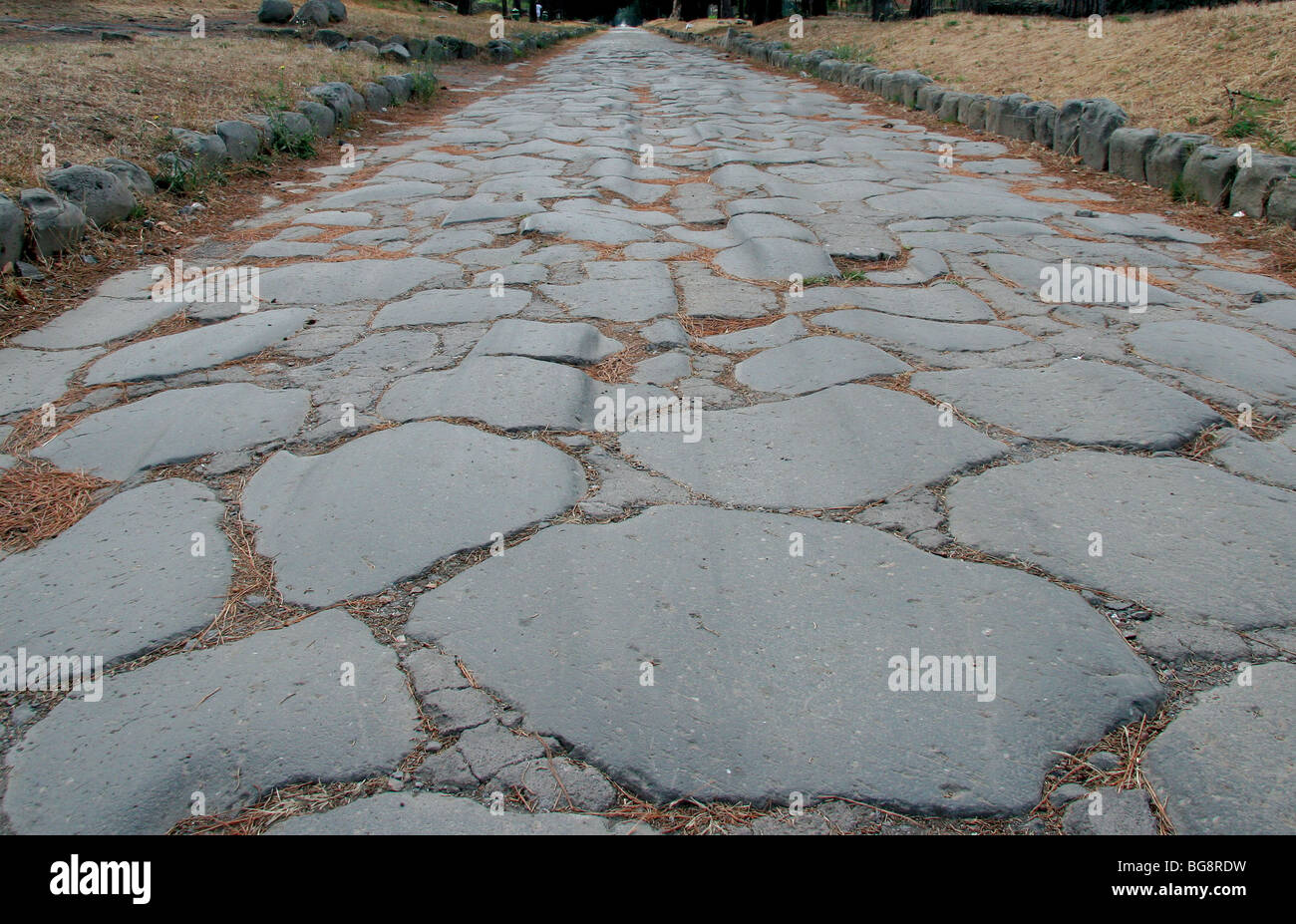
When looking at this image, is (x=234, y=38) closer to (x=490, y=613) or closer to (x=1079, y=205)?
(x=1079, y=205)

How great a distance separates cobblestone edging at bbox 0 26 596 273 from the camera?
345 cm

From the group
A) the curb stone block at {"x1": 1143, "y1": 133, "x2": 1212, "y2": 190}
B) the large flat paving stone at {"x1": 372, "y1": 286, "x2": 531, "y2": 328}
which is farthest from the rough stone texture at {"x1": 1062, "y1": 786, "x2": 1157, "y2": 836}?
the curb stone block at {"x1": 1143, "y1": 133, "x2": 1212, "y2": 190}

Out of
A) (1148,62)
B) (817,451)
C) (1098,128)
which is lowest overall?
(817,451)

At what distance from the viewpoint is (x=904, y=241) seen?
396cm

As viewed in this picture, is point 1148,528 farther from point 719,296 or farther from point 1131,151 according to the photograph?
point 1131,151

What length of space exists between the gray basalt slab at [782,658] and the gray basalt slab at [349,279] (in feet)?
6.31

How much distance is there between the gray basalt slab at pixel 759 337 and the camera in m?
2.83

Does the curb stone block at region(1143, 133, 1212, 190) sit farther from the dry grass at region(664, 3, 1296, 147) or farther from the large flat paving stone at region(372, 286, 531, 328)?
the large flat paving stone at region(372, 286, 531, 328)

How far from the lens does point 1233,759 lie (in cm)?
128

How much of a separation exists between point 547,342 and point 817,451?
1.06 m

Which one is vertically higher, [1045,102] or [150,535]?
[1045,102]

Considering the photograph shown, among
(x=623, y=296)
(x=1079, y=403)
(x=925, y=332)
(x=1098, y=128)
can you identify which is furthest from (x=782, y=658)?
(x=1098, y=128)
